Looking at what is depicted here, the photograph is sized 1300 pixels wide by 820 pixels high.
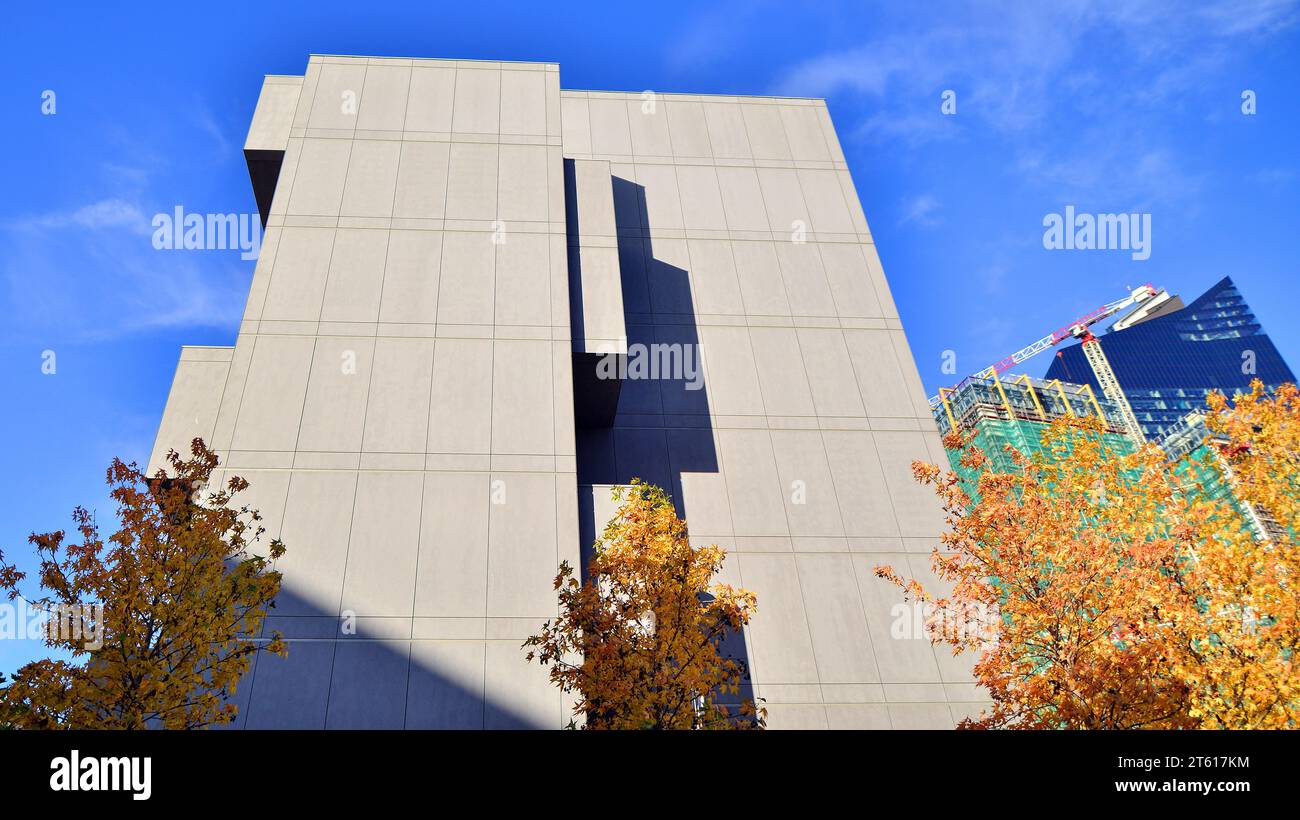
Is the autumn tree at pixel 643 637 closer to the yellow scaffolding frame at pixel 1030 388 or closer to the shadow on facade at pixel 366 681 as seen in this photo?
the shadow on facade at pixel 366 681

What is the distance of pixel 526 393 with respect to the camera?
2062cm

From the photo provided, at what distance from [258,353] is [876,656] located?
19901mm

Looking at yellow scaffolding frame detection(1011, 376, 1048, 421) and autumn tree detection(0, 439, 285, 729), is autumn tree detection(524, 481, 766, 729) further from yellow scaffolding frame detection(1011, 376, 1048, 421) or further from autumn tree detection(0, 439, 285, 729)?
yellow scaffolding frame detection(1011, 376, 1048, 421)

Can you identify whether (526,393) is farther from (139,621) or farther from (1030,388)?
(1030,388)

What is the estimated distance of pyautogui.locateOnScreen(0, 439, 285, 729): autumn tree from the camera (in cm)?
1136

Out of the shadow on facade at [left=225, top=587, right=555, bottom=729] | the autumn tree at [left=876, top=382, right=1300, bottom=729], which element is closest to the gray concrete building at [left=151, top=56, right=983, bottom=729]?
the shadow on facade at [left=225, top=587, right=555, bottom=729]

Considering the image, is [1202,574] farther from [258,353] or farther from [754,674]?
[258,353]

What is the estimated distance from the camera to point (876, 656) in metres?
20.7

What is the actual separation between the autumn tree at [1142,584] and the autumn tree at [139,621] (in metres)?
14.6

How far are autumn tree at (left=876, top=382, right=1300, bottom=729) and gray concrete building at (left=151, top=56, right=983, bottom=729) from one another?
6450 mm

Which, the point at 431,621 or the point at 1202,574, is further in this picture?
the point at 431,621

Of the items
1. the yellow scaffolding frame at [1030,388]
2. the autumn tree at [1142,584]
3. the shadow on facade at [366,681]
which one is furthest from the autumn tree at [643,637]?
the yellow scaffolding frame at [1030,388]
